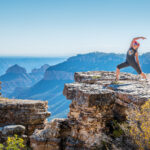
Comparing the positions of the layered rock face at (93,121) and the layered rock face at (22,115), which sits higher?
the layered rock face at (93,121)

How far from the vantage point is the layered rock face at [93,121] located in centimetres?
1027

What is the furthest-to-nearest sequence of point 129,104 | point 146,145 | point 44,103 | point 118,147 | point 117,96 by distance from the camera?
point 44,103
point 117,96
point 129,104
point 118,147
point 146,145

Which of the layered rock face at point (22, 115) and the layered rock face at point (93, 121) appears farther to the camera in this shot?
the layered rock face at point (22, 115)

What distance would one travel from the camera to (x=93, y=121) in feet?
34.4

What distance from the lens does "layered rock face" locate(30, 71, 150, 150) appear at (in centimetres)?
1027

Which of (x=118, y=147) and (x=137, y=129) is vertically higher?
(x=137, y=129)

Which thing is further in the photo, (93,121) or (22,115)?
(22,115)

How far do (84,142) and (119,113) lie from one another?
2.61 m

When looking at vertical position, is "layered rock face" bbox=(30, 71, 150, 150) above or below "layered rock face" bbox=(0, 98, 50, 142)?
above

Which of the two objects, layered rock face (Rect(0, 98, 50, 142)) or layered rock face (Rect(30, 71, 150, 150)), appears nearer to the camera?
layered rock face (Rect(30, 71, 150, 150))

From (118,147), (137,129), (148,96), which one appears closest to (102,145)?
(118,147)

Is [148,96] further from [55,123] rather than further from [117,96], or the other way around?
[55,123]

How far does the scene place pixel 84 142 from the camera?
1059cm

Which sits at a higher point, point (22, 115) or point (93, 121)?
point (93, 121)
